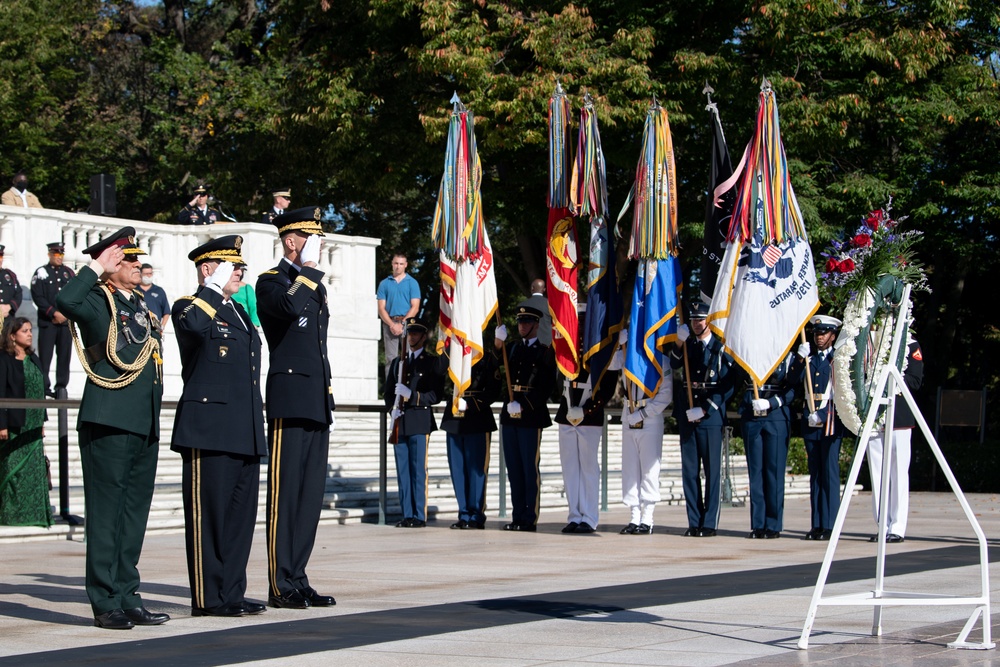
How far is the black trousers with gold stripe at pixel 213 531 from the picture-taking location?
301 inches

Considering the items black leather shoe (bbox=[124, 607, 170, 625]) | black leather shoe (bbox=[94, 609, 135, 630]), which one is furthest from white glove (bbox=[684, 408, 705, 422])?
black leather shoe (bbox=[94, 609, 135, 630])

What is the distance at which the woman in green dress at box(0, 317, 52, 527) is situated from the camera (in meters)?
12.7

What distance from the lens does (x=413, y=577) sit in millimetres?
9633

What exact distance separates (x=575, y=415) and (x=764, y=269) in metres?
2.91

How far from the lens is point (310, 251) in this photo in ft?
26.0

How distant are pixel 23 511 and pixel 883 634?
8258mm

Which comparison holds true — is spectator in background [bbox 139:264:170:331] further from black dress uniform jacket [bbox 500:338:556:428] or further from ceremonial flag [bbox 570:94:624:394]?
ceremonial flag [bbox 570:94:624:394]

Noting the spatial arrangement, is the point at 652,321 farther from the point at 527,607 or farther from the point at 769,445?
the point at 527,607

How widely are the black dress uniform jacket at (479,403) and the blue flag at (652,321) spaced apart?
5.35 feet

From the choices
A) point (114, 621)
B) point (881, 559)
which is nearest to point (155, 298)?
point (114, 621)

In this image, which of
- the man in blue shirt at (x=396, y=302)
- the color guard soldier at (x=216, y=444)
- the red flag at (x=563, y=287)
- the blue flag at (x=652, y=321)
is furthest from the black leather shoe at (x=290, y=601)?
the man in blue shirt at (x=396, y=302)

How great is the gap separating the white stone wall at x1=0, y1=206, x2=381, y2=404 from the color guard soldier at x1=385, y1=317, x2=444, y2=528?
23.6 feet

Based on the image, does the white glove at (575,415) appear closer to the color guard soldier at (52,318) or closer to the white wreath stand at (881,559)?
the white wreath stand at (881,559)

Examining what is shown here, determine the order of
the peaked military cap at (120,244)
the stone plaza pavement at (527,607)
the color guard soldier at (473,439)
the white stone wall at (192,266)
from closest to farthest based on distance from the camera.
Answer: the stone plaza pavement at (527,607) < the peaked military cap at (120,244) < the color guard soldier at (473,439) < the white stone wall at (192,266)
